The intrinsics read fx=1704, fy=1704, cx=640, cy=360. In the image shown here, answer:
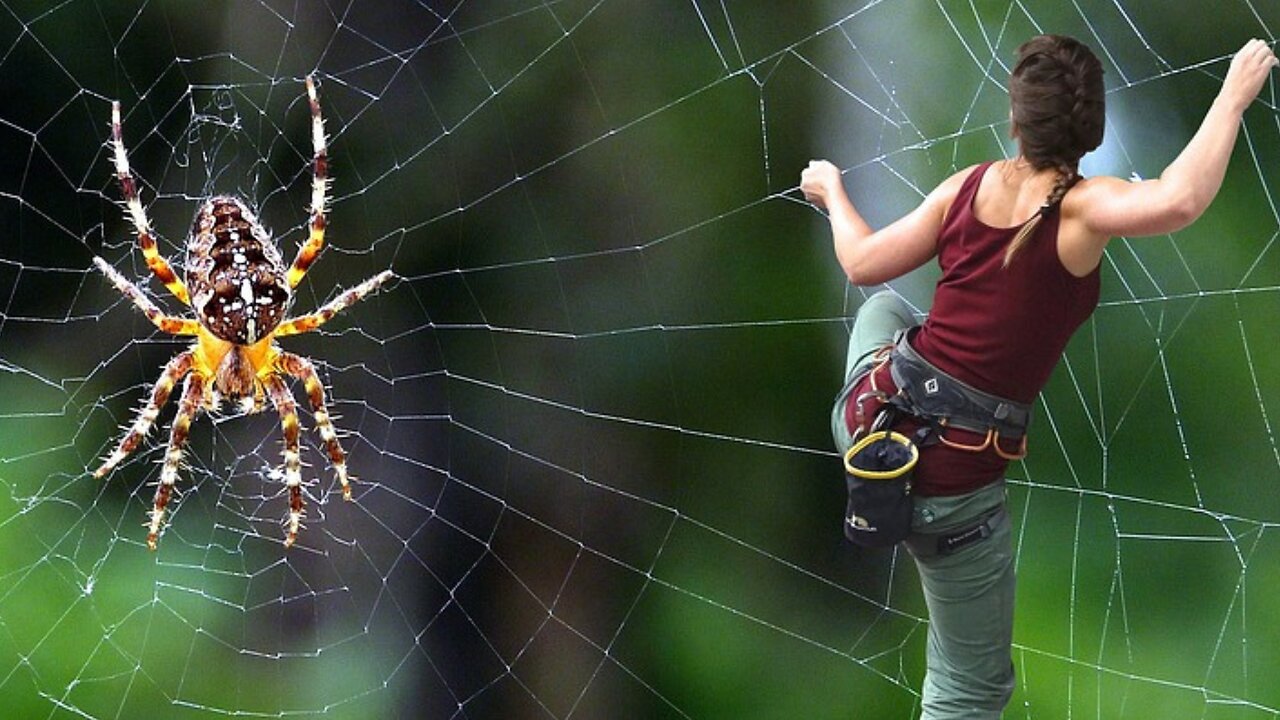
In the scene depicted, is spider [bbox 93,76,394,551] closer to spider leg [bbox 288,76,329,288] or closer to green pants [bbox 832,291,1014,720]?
spider leg [bbox 288,76,329,288]

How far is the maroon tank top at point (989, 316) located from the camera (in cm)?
153

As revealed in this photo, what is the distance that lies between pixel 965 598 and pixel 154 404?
121cm

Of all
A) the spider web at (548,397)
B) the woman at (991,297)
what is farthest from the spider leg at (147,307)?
the woman at (991,297)

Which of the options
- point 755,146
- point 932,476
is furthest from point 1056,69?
point 755,146

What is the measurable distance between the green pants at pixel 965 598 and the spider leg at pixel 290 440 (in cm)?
95

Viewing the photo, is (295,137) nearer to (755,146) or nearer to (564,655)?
(755,146)

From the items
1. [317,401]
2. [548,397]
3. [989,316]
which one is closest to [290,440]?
[317,401]

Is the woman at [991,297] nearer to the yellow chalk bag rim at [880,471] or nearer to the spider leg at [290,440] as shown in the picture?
the yellow chalk bag rim at [880,471]

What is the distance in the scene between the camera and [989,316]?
5.12 feet

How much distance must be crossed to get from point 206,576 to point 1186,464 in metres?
1.79

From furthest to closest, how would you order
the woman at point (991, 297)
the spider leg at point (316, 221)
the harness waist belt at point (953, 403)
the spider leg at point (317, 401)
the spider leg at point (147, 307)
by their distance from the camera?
the spider leg at point (317, 401) < the spider leg at point (316, 221) < the spider leg at point (147, 307) < the harness waist belt at point (953, 403) < the woman at point (991, 297)

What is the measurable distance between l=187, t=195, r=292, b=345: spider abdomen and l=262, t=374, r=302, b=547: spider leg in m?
0.12

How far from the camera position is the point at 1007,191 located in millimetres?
1549

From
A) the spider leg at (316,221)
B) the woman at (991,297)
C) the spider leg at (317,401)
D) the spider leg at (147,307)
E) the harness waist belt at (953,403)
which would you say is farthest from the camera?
the spider leg at (317,401)
